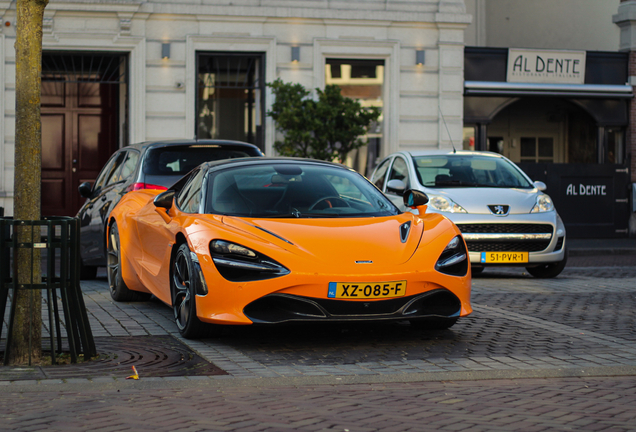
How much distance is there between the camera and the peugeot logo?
11.5 meters

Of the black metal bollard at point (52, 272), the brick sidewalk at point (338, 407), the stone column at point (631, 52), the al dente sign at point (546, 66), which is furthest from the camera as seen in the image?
the stone column at point (631, 52)

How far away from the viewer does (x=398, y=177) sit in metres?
13.2

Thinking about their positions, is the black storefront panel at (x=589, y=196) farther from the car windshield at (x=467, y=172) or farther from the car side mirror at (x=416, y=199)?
the car side mirror at (x=416, y=199)

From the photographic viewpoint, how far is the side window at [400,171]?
12.9 meters

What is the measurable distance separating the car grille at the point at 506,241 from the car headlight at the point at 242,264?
5494 millimetres

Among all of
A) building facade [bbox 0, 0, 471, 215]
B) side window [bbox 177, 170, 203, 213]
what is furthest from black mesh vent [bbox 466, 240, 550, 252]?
building facade [bbox 0, 0, 471, 215]

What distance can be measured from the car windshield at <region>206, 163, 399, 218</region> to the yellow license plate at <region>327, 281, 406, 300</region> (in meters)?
0.95

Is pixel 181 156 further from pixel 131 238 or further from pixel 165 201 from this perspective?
pixel 165 201

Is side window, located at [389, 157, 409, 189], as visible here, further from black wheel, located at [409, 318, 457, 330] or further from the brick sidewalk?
the brick sidewalk

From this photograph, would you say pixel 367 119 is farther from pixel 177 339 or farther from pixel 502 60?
pixel 177 339

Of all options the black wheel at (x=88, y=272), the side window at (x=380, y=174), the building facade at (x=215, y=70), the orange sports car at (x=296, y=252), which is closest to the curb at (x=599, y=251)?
the side window at (x=380, y=174)

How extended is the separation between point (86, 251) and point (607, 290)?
5933mm

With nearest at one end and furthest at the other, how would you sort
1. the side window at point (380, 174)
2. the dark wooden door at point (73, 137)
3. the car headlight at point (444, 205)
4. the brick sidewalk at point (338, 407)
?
the brick sidewalk at point (338, 407) < the car headlight at point (444, 205) < the side window at point (380, 174) < the dark wooden door at point (73, 137)

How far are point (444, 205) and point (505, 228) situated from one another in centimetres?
81
